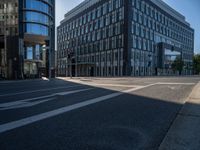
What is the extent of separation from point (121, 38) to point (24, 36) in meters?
32.4

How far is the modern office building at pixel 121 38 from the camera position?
229ft

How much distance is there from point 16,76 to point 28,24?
11.8 m

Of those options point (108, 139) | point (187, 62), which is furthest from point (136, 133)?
point (187, 62)

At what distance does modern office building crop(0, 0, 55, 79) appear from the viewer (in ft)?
133

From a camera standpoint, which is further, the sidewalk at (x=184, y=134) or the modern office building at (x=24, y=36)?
the modern office building at (x=24, y=36)

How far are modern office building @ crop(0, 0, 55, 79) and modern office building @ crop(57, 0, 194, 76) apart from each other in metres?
15.2

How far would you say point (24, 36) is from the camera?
4550 centimetres

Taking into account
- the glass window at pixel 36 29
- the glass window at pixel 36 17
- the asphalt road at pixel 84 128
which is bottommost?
the asphalt road at pixel 84 128

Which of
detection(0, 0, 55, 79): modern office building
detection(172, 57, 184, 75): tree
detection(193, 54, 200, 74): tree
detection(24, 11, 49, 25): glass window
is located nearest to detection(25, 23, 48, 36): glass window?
detection(0, 0, 55, 79): modern office building

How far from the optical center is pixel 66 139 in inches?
180

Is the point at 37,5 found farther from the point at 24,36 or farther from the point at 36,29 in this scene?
the point at 24,36

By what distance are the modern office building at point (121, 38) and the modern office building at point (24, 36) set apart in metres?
15.2

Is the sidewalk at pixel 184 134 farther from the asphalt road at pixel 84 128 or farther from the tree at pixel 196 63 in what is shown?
the tree at pixel 196 63

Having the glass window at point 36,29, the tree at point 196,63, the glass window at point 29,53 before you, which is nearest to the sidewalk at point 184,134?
the glass window at point 36,29
